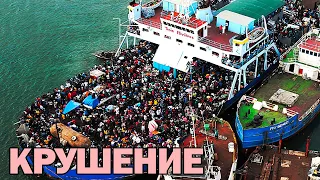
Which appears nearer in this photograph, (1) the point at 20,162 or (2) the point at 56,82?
(1) the point at 20,162

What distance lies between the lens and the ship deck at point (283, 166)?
4353 centimetres

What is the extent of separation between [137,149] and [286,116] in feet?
48.5

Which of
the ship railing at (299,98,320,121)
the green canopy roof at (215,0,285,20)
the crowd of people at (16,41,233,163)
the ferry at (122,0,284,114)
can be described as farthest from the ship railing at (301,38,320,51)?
the crowd of people at (16,41,233,163)

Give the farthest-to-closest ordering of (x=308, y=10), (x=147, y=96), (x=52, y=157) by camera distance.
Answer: (x=308, y=10) < (x=147, y=96) < (x=52, y=157)

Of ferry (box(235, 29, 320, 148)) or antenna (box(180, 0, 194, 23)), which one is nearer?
Answer: ferry (box(235, 29, 320, 148))

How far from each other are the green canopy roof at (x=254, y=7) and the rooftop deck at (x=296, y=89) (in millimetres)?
9579

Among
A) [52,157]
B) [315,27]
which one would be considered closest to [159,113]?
[52,157]

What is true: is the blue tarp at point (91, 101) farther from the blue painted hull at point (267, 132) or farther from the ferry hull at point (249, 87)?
the blue painted hull at point (267, 132)

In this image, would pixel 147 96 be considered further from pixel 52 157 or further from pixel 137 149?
pixel 52 157

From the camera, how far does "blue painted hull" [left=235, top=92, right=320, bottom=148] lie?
48.6 metres

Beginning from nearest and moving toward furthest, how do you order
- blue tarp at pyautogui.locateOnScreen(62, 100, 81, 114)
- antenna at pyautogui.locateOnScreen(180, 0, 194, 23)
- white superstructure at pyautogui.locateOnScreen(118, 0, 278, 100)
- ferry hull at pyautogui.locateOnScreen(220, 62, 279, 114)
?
blue tarp at pyautogui.locateOnScreen(62, 100, 81, 114)
ferry hull at pyautogui.locateOnScreen(220, 62, 279, 114)
white superstructure at pyautogui.locateOnScreen(118, 0, 278, 100)
antenna at pyautogui.locateOnScreen(180, 0, 194, 23)

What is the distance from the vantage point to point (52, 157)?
4628cm

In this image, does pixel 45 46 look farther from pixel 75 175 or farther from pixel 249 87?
pixel 249 87

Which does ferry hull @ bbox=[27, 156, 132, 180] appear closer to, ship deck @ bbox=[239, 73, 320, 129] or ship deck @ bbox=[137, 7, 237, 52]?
ship deck @ bbox=[239, 73, 320, 129]
